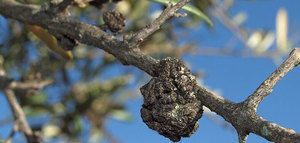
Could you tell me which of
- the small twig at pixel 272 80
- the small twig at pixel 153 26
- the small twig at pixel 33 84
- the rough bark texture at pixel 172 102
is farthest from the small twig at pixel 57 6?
the small twig at pixel 33 84

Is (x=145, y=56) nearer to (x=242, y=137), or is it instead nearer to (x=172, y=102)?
(x=172, y=102)

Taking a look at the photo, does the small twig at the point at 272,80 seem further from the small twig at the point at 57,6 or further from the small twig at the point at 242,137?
the small twig at the point at 57,6

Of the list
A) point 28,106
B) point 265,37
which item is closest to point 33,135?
point 28,106

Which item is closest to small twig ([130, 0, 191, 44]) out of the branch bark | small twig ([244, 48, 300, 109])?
the branch bark

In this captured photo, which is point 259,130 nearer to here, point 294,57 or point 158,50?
point 294,57

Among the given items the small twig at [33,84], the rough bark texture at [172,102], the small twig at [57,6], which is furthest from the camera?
the small twig at [33,84]

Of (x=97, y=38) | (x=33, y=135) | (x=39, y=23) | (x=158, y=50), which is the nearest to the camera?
(x=97, y=38)

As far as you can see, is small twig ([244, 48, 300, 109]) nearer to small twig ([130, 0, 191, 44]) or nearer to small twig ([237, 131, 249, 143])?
small twig ([237, 131, 249, 143])
